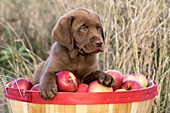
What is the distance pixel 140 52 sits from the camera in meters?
3.59

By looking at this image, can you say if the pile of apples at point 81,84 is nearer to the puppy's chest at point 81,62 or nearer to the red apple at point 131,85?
the red apple at point 131,85

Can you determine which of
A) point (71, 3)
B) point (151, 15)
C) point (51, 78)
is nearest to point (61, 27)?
point (51, 78)

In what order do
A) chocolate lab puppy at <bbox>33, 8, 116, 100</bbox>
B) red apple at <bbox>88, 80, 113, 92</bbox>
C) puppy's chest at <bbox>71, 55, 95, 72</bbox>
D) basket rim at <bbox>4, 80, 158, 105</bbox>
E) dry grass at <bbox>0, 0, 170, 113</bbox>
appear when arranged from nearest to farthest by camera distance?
basket rim at <bbox>4, 80, 158, 105</bbox> < red apple at <bbox>88, 80, 113, 92</bbox> < chocolate lab puppy at <bbox>33, 8, 116, 100</bbox> < puppy's chest at <bbox>71, 55, 95, 72</bbox> < dry grass at <bbox>0, 0, 170, 113</bbox>

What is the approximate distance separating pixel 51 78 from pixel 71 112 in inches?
14.8

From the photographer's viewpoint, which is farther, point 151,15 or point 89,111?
point 151,15

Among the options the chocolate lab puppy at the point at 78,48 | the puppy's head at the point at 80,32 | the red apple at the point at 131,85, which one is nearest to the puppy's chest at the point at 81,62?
the chocolate lab puppy at the point at 78,48

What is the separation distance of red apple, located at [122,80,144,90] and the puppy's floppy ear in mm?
595

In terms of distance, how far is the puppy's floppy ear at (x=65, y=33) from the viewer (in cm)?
238

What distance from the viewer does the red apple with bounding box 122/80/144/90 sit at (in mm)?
2329

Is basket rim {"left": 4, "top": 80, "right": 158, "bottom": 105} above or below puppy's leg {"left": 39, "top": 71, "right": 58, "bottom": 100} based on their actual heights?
below

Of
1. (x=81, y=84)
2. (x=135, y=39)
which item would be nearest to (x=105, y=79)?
(x=81, y=84)

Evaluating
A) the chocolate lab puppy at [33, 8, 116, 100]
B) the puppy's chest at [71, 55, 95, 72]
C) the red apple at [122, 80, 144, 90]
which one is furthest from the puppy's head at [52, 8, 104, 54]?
the red apple at [122, 80, 144, 90]

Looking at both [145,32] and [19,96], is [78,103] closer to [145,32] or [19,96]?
[19,96]

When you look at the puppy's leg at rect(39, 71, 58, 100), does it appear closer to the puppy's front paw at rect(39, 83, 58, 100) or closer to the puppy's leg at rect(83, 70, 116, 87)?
the puppy's front paw at rect(39, 83, 58, 100)
